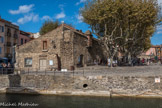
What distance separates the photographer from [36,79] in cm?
1902

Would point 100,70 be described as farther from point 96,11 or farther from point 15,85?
point 15,85

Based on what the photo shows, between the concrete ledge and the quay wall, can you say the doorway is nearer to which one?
the quay wall

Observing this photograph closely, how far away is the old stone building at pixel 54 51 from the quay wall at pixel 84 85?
21.6ft

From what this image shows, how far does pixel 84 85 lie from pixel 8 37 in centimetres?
3032

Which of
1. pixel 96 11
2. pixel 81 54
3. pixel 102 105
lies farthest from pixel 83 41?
pixel 102 105

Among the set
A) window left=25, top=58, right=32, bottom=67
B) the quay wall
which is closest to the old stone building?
window left=25, top=58, right=32, bottom=67

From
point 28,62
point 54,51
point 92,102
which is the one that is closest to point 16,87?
point 28,62

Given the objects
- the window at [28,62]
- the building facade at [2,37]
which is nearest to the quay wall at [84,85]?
the window at [28,62]

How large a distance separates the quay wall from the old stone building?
6571mm

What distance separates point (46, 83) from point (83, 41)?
509 inches

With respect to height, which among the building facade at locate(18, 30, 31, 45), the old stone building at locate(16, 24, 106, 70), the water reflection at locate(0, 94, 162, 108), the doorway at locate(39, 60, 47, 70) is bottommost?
the water reflection at locate(0, 94, 162, 108)

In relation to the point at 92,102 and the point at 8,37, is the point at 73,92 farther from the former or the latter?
the point at 8,37

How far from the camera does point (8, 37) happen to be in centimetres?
4041

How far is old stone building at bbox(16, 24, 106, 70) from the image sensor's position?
2572 cm
